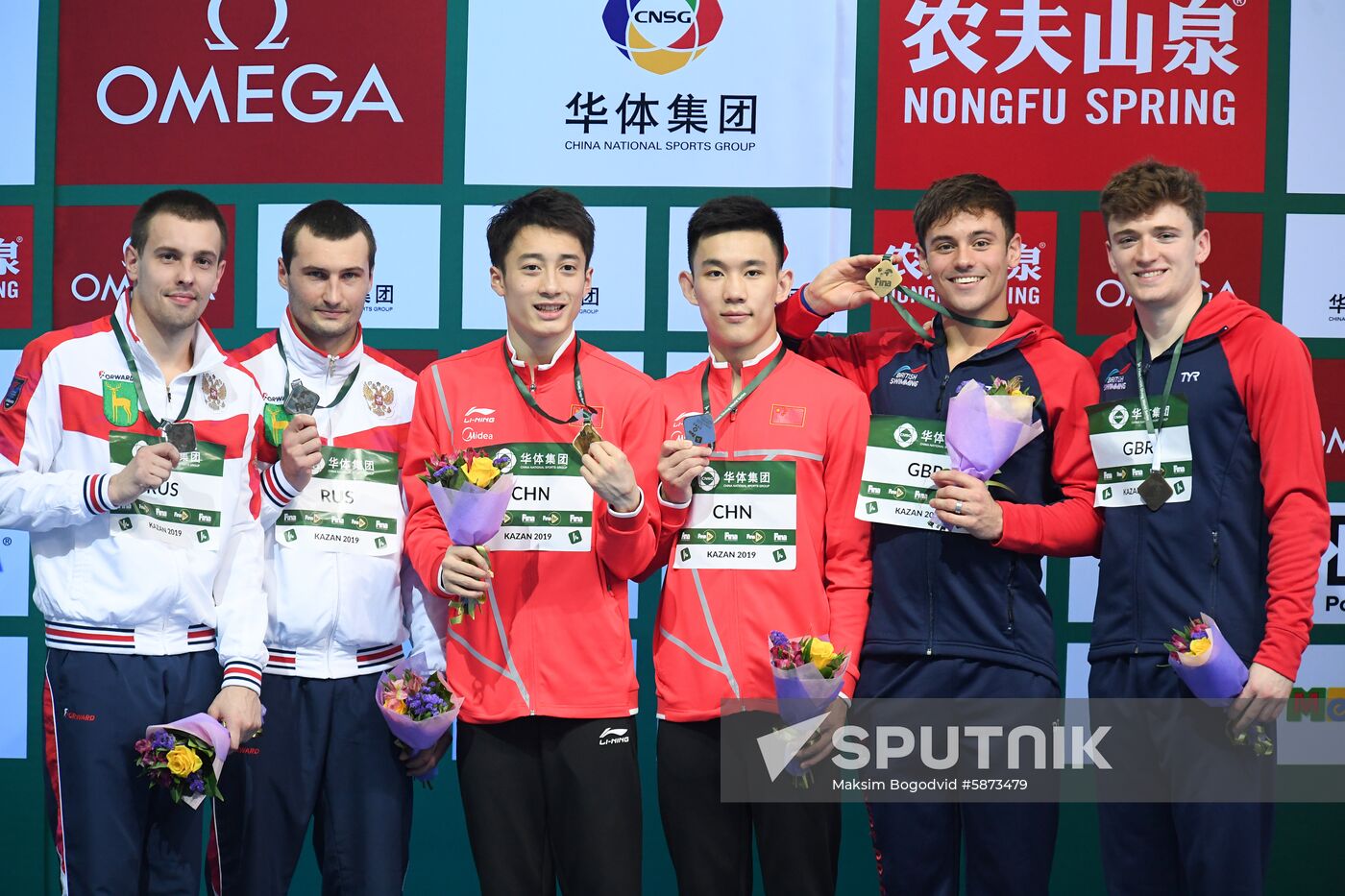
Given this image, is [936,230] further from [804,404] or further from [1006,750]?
[1006,750]

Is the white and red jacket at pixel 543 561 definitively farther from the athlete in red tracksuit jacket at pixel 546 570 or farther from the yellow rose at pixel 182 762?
the yellow rose at pixel 182 762

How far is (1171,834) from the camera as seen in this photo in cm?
303

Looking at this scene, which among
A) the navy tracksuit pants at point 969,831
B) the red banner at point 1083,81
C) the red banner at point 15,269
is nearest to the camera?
the navy tracksuit pants at point 969,831

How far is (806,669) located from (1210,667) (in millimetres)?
914

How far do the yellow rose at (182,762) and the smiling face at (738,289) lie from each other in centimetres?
158

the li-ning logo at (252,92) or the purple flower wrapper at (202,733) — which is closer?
the purple flower wrapper at (202,733)

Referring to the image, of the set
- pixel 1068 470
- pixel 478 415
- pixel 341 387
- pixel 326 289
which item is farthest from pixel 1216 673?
pixel 326 289

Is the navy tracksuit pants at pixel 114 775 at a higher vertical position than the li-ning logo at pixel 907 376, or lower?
lower

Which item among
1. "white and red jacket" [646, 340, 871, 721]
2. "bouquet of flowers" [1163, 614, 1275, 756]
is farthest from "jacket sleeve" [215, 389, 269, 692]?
"bouquet of flowers" [1163, 614, 1275, 756]

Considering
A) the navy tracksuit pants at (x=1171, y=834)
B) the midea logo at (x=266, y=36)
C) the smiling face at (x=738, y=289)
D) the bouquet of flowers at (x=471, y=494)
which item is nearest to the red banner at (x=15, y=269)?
the midea logo at (x=266, y=36)

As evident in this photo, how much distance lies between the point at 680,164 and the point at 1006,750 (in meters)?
2.40

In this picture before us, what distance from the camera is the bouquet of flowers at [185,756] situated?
285cm

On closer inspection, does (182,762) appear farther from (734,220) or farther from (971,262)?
(971,262)

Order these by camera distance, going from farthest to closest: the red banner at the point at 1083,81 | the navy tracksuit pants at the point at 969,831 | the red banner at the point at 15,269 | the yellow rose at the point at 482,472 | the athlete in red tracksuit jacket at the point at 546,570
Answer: the red banner at the point at 15,269, the red banner at the point at 1083,81, the navy tracksuit pants at the point at 969,831, the athlete in red tracksuit jacket at the point at 546,570, the yellow rose at the point at 482,472
